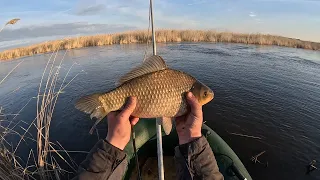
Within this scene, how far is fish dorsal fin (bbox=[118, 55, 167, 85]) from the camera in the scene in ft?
7.36

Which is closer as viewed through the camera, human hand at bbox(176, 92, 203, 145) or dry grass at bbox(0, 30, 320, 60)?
human hand at bbox(176, 92, 203, 145)

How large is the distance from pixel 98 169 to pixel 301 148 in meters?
7.41

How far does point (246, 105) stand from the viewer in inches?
423

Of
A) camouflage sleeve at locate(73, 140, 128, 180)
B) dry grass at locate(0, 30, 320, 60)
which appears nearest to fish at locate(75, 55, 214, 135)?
camouflage sleeve at locate(73, 140, 128, 180)

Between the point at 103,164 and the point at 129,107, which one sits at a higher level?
the point at 129,107

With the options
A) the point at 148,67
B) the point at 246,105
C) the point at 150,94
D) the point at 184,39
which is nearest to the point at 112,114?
the point at 150,94

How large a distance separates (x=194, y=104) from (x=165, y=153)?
3449mm

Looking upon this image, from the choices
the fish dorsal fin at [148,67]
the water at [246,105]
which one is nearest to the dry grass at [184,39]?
the water at [246,105]

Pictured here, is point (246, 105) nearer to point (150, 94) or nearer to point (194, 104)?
point (194, 104)

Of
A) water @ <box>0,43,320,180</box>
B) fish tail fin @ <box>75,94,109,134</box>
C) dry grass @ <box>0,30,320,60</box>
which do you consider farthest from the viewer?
dry grass @ <box>0,30,320,60</box>

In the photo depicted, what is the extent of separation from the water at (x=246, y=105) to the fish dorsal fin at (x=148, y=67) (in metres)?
5.35

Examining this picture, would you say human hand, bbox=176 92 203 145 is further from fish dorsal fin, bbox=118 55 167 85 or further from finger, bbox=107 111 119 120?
finger, bbox=107 111 119 120

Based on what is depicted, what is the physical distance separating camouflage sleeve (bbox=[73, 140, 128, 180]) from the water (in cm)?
526

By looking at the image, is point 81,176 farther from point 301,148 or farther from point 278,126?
point 278,126
